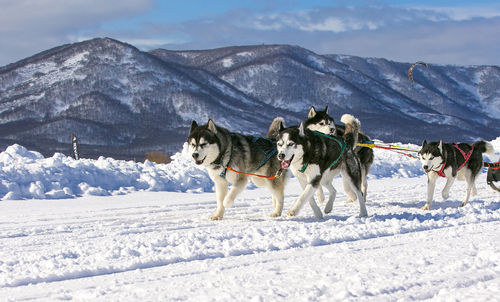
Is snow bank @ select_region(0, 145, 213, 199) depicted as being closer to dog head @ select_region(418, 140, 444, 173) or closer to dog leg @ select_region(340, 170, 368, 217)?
dog leg @ select_region(340, 170, 368, 217)

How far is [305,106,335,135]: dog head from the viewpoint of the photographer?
21.8ft

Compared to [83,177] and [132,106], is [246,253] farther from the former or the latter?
[132,106]

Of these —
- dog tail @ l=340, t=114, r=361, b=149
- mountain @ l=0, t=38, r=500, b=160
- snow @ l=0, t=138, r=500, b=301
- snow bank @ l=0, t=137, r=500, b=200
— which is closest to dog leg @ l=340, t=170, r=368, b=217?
snow @ l=0, t=138, r=500, b=301

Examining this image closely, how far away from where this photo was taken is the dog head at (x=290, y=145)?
521 centimetres

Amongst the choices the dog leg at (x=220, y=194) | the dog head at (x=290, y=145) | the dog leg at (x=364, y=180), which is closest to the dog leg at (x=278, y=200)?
the dog leg at (x=220, y=194)

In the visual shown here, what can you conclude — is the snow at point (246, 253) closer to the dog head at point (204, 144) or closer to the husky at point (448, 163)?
the husky at point (448, 163)

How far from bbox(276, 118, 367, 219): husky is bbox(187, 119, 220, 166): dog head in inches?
28.7

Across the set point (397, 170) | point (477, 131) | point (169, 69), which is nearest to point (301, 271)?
point (397, 170)

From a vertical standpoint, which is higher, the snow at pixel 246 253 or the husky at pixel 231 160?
the husky at pixel 231 160

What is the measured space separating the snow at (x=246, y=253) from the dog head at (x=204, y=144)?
70 centimetres

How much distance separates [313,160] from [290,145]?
40cm

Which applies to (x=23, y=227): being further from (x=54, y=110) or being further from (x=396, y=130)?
(x=396, y=130)

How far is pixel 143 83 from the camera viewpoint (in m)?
156

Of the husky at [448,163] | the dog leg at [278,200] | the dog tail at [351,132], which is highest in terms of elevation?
the dog tail at [351,132]
